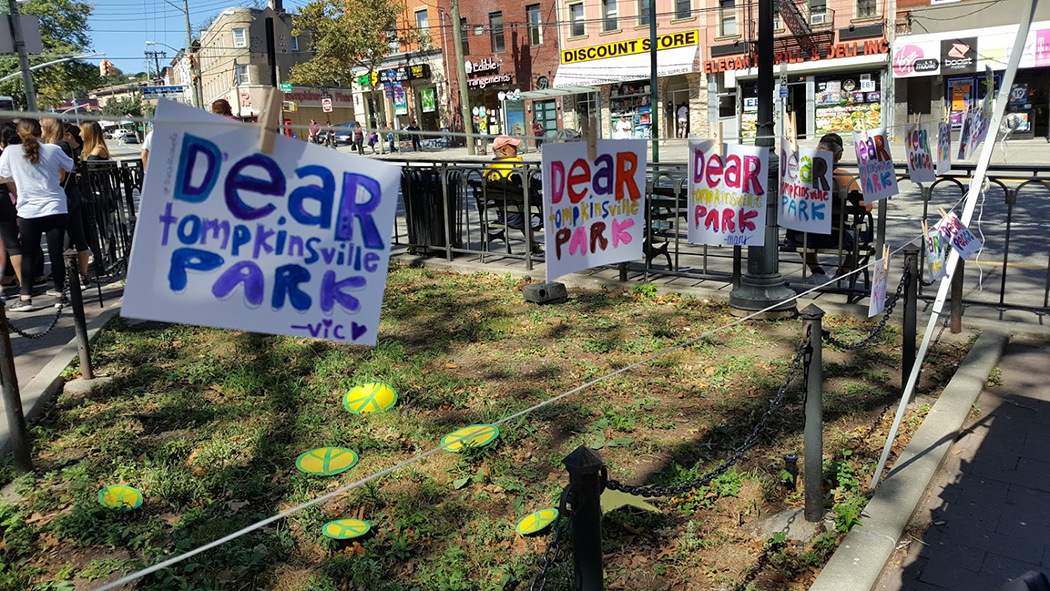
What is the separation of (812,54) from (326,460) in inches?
1316

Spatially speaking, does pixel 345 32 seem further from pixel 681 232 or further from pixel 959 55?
pixel 681 232

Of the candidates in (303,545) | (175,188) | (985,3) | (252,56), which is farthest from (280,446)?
(252,56)

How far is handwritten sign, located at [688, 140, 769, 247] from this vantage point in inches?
245

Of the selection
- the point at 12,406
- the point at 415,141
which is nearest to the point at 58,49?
the point at 415,141

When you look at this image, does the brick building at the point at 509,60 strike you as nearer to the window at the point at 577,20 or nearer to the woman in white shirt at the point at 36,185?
the window at the point at 577,20

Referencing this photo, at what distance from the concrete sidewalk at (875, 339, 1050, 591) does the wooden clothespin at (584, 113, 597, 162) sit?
2.50 metres

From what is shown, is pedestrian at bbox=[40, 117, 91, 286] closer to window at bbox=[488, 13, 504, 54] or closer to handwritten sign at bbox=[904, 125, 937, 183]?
handwritten sign at bbox=[904, 125, 937, 183]

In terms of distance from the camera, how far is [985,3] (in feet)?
93.1

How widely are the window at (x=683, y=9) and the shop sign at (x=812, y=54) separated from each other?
253 centimetres

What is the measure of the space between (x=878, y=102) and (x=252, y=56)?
55.9 metres


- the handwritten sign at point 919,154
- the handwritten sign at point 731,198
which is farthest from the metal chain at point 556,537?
the handwritten sign at point 919,154

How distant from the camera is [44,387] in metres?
5.64

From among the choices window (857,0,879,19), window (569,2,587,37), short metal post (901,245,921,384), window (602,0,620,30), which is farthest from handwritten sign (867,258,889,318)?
window (569,2,587,37)

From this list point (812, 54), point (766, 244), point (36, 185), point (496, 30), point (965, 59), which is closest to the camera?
point (766, 244)
